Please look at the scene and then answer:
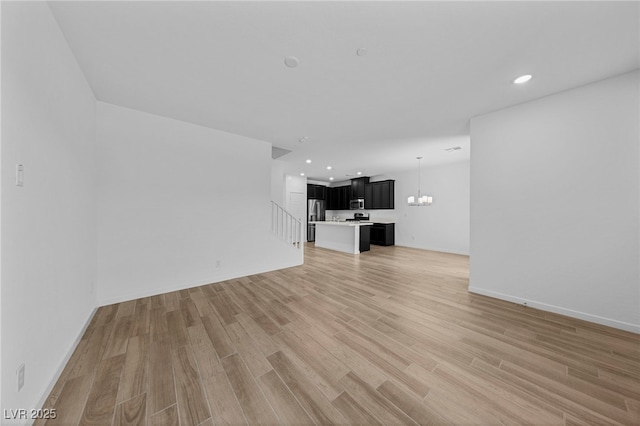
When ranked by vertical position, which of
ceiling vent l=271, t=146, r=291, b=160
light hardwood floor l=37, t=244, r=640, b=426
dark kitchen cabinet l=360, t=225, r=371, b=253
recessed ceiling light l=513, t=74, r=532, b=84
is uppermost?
recessed ceiling light l=513, t=74, r=532, b=84

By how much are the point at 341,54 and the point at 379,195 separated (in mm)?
6231

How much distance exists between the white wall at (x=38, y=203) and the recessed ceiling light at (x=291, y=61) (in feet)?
5.38

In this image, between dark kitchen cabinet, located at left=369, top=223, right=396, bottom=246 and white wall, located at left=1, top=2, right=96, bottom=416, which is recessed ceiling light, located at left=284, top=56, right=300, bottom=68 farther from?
dark kitchen cabinet, located at left=369, top=223, right=396, bottom=246

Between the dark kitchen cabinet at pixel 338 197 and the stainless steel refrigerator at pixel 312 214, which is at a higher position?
the dark kitchen cabinet at pixel 338 197

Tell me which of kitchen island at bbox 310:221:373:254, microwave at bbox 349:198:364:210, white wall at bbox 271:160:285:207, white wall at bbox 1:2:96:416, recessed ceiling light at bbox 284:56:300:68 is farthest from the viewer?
microwave at bbox 349:198:364:210

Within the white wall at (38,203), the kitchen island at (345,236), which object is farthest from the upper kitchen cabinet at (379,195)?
the white wall at (38,203)

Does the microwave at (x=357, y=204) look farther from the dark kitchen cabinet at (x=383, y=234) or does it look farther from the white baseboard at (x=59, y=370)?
the white baseboard at (x=59, y=370)

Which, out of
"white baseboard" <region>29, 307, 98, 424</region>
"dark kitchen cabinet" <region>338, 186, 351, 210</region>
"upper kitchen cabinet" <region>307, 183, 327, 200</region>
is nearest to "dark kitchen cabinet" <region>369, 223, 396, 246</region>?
"dark kitchen cabinet" <region>338, 186, 351, 210</region>

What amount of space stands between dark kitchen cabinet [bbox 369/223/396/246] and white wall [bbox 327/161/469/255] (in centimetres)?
20

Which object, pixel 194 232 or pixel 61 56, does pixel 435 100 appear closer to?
pixel 61 56

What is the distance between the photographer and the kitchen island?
19.7 feet

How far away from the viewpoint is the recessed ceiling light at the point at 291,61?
1.93m

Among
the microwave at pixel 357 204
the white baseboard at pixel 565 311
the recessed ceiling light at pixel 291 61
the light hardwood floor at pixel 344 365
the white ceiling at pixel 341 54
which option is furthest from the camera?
the microwave at pixel 357 204

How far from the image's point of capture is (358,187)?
8.21 m
